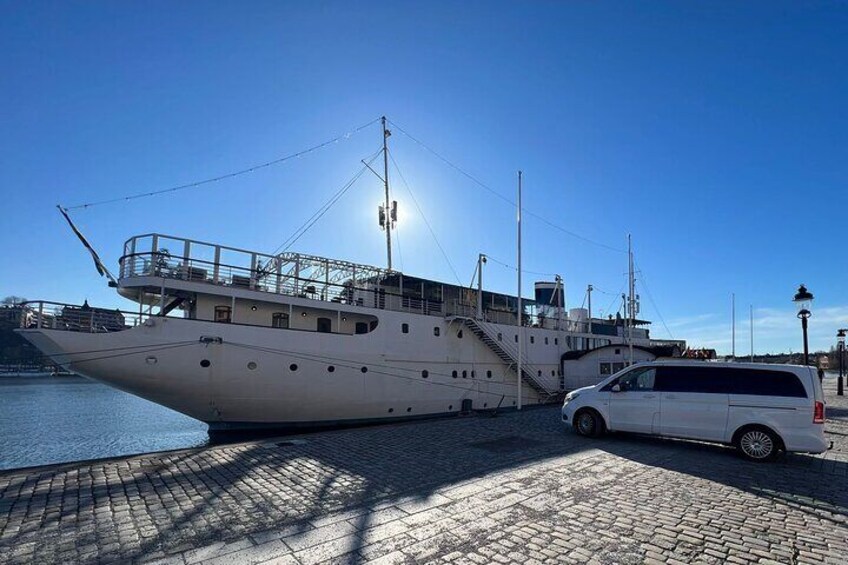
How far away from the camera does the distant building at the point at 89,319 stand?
13.3 m

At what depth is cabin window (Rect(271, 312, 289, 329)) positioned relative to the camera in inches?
672

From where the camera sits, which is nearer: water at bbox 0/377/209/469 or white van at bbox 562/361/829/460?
white van at bbox 562/361/829/460

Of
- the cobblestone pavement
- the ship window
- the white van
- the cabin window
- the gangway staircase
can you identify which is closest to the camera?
the cobblestone pavement

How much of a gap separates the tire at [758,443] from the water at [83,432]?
19.6 meters

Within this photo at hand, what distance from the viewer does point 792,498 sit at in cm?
633

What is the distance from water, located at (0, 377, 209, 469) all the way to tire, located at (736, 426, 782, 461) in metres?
19.6

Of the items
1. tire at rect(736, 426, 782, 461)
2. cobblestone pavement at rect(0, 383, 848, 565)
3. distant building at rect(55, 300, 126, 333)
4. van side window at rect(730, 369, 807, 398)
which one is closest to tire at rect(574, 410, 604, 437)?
cobblestone pavement at rect(0, 383, 848, 565)

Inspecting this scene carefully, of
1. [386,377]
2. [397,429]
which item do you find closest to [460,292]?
[386,377]

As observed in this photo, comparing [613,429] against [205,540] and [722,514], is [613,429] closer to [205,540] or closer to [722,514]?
[722,514]

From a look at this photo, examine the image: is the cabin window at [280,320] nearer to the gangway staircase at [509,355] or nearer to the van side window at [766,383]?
the gangway staircase at [509,355]

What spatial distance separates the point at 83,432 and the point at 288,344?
672 inches

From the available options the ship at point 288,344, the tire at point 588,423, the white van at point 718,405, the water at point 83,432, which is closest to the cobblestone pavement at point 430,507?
the white van at point 718,405

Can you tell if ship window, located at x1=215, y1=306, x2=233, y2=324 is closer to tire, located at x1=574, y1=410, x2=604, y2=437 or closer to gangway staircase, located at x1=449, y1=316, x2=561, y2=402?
gangway staircase, located at x1=449, y1=316, x2=561, y2=402

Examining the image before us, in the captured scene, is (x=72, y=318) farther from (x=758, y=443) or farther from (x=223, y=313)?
(x=758, y=443)
